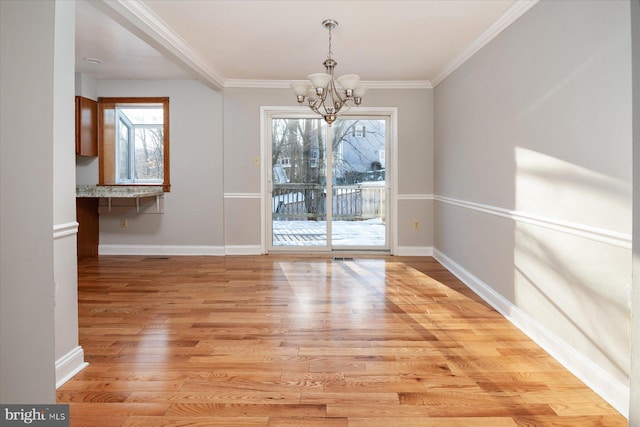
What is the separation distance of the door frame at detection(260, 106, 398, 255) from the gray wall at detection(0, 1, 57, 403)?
183 inches

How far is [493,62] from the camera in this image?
3.48 m

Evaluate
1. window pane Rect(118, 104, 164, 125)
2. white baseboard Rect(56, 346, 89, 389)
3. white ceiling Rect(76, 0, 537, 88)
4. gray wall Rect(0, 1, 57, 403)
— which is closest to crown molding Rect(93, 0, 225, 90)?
white ceiling Rect(76, 0, 537, 88)

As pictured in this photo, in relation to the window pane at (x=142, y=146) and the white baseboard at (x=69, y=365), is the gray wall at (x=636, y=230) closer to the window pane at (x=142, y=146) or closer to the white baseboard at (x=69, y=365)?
the white baseboard at (x=69, y=365)

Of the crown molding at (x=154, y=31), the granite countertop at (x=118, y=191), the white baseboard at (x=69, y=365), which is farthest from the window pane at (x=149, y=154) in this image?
the white baseboard at (x=69, y=365)

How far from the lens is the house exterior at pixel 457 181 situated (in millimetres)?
1003

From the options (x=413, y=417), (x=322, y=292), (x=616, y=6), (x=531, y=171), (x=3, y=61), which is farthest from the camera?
(x=322, y=292)

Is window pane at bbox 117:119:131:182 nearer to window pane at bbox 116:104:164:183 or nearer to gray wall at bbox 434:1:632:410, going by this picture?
window pane at bbox 116:104:164:183

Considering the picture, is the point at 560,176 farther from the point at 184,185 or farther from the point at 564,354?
the point at 184,185

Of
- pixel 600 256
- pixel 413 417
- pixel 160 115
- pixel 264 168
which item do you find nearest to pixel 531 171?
pixel 600 256

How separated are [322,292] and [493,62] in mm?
2487

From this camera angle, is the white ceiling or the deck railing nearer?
the white ceiling

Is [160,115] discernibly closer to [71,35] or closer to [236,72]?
[236,72]

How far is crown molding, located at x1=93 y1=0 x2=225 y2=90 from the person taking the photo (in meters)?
2.90

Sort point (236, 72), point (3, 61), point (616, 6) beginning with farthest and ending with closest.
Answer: point (236, 72), point (616, 6), point (3, 61)
